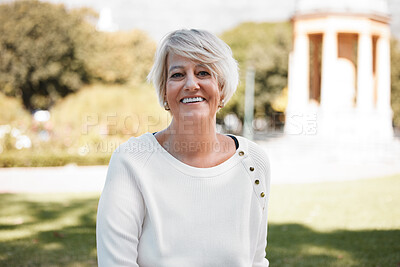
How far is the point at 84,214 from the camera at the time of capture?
28.1ft

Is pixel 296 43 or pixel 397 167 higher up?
pixel 296 43

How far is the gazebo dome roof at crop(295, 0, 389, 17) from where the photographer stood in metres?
25.1

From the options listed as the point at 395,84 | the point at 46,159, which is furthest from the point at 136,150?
the point at 395,84

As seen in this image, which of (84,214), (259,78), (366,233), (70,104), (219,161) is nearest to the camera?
(219,161)

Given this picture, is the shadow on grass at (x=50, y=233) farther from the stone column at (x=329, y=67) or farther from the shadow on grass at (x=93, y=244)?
the stone column at (x=329, y=67)

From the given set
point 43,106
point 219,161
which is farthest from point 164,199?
point 43,106

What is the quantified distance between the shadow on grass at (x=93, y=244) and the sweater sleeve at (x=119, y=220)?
151 inches

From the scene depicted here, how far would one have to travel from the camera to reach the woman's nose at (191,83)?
79.9 inches

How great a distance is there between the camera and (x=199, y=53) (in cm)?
199

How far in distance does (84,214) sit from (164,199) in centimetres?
700

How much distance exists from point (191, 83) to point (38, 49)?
39.9m

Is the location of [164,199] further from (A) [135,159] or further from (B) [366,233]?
(B) [366,233]

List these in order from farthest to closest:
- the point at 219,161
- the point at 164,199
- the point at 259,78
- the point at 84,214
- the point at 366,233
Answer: the point at 259,78 → the point at 84,214 → the point at 366,233 → the point at 219,161 → the point at 164,199

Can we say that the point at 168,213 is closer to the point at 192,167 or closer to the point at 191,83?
the point at 192,167
